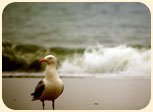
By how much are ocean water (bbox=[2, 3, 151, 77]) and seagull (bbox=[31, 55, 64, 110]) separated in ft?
0.80

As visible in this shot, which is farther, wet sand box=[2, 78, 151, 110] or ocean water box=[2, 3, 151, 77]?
ocean water box=[2, 3, 151, 77]

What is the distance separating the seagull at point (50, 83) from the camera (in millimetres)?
2297

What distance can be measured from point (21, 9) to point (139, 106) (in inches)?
55.2

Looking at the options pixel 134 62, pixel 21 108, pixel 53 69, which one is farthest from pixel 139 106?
pixel 21 108

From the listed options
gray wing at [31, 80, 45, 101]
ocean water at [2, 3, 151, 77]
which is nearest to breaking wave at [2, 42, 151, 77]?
ocean water at [2, 3, 151, 77]

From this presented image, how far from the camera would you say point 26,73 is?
2.59m

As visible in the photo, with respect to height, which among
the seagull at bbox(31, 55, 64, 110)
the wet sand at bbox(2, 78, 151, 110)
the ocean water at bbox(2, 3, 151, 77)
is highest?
the ocean water at bbox(2, 3, 151, 77)

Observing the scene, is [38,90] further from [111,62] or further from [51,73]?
[111,62]

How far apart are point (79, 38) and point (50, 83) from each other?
60 centimetres

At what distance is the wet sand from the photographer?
2.46m

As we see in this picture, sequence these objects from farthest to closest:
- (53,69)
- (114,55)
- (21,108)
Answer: (114,55)
(21,108)
(53,69)

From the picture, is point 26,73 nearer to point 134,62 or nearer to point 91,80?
point 91,80

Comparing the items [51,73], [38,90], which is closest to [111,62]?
[51,73]

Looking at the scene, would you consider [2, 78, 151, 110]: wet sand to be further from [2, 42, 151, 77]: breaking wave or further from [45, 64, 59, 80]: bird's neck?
[45, 64, 59, 80]: bird's neck
